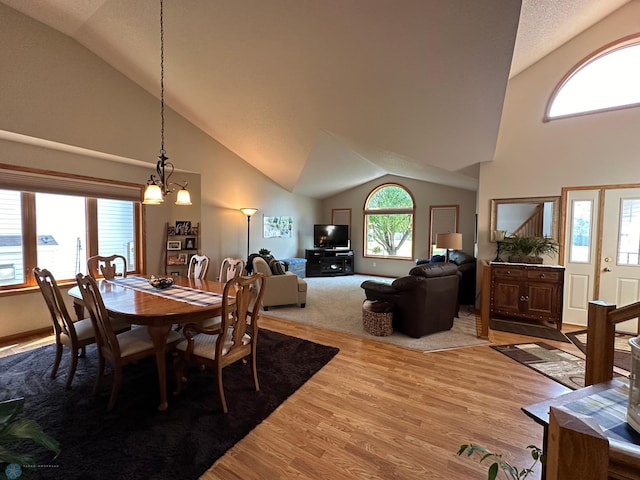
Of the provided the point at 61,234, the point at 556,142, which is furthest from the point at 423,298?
the point at 61,234

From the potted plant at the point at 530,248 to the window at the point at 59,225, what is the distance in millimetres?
5989

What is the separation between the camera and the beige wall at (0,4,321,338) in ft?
10.2

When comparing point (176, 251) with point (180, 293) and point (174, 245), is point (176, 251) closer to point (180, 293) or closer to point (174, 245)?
point (174, 245)

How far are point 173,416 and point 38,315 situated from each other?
10.1ft

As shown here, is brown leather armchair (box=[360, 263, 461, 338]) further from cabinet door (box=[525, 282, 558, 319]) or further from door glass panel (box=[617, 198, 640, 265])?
door glass panel (box=[617, 198, 640, 265])

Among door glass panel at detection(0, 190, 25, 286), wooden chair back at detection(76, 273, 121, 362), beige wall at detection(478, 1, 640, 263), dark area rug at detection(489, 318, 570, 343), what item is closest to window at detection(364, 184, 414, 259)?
beige wall at detection(478, 1, 640, 263)

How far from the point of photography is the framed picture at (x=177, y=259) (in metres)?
4.88

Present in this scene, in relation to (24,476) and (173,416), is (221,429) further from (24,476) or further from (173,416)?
(24,476)

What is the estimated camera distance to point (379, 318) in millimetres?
3553

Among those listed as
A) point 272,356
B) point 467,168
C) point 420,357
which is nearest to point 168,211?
point 272,356

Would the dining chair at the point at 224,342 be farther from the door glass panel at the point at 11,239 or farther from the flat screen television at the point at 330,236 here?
the flat screen television at the point at 330,236

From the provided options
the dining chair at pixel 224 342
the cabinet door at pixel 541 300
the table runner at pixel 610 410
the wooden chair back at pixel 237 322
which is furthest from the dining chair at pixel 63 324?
the cabinet door at pixel 541 300

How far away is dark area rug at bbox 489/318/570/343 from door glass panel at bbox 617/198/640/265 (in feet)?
4.20

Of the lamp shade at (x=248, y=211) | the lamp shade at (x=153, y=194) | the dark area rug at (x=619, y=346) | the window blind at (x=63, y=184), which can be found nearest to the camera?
the lamp shade at (x=153, y=194)
